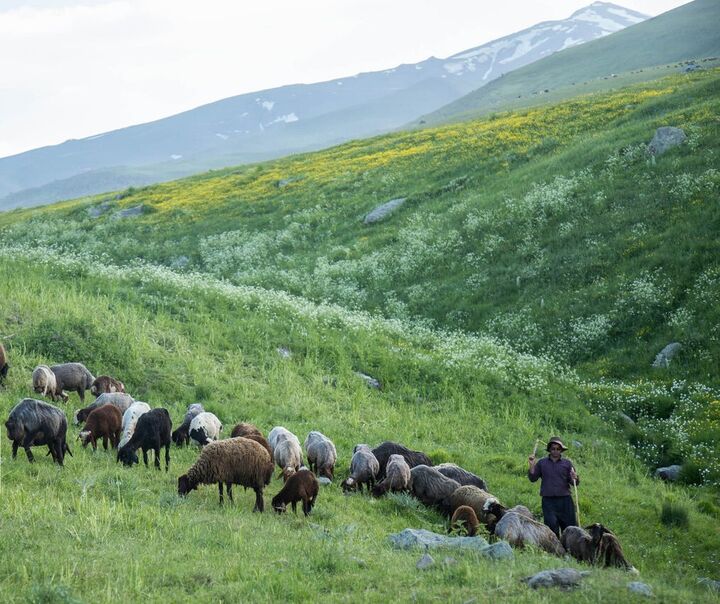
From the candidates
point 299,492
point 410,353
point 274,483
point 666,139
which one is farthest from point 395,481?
point 666,139

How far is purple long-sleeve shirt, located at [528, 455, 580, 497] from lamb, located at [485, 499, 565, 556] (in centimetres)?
105

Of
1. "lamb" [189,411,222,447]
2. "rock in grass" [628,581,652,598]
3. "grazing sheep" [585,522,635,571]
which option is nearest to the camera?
"rock in grass" [628,581,652,598]

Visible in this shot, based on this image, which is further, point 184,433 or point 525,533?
point 184,433

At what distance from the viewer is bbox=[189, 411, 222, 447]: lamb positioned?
16.9 metres

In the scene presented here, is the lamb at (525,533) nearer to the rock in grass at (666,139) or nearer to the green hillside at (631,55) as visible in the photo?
the rock in grass at (666,139)

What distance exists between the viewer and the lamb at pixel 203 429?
16859 millimetres

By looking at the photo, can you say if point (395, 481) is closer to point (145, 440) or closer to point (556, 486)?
point (556, 486)

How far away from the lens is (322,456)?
1620cm

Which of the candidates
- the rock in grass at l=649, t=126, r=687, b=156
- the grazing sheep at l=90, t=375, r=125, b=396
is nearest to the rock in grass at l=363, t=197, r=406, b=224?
the rock in grass at l=649, t=126, r=687, b=156

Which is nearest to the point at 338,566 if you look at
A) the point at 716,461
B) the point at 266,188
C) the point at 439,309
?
the point at 716,461

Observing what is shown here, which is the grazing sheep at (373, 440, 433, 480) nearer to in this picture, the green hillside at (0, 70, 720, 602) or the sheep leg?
the green hillside at (0, 70, 720, 602)

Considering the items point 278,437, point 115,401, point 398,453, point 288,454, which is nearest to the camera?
point 288,454

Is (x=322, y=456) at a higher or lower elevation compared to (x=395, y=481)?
higher

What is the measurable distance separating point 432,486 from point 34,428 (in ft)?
26.3
